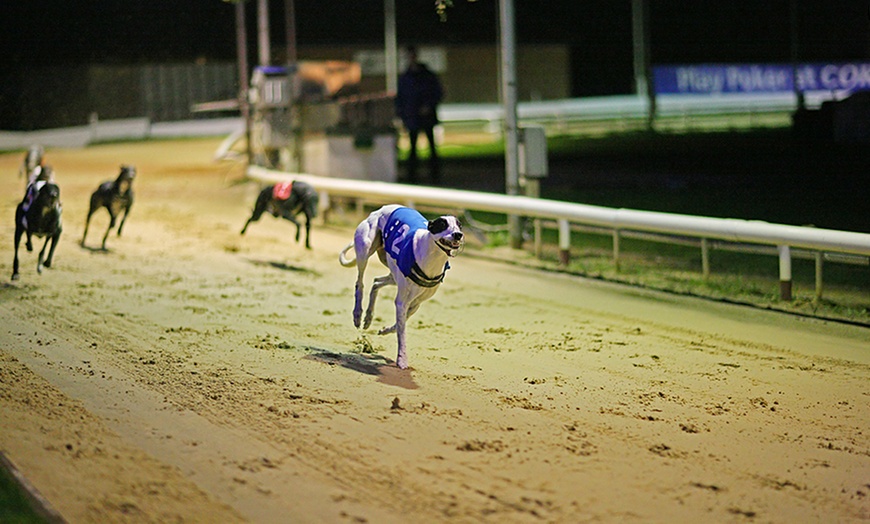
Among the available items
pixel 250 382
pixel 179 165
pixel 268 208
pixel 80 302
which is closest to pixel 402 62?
pixel 179 165

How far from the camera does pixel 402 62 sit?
1642 inches

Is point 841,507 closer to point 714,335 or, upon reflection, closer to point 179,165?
point 714,335

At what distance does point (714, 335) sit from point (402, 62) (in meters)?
35.1

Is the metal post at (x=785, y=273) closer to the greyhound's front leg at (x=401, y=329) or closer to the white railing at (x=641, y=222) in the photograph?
the white railing at (x=641, y=222)

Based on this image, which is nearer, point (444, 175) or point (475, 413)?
point (475, 413)

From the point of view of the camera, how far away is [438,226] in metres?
6.10

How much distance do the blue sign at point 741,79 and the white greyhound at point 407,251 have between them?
92.1 feet

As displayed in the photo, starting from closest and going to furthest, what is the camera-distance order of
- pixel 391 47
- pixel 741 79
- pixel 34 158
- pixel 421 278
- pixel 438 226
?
pixel 438 226
pixel 421 278
pixel 34 158
pixel 741 79
pixel 391 47

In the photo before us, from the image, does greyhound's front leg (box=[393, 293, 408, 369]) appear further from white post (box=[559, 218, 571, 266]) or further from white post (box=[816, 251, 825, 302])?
white post (box=[559, 218, 571, 266])

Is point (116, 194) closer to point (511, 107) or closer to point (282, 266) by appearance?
point (282, 266)

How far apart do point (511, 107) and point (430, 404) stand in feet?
19.3

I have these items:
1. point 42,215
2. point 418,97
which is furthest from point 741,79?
point 42,215

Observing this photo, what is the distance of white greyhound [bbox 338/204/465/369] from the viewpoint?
6.12m

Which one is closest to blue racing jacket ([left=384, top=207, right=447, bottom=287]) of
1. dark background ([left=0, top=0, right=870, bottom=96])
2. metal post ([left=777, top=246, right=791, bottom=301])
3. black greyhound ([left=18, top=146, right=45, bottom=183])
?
metal post ([left=777, top=246, right=791, bottom=301])
